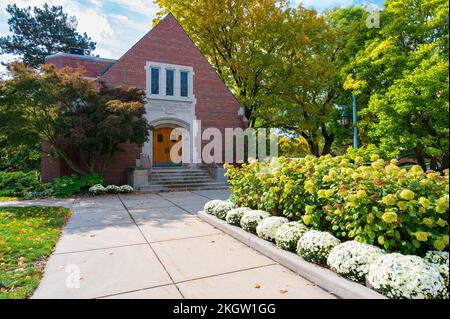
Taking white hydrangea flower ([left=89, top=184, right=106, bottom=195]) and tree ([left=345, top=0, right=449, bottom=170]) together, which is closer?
tree ([left=345, top=0, right=449, bottom=170])

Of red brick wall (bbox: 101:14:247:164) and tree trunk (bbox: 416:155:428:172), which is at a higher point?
red brick wall (bbox: 101:14:247:164)

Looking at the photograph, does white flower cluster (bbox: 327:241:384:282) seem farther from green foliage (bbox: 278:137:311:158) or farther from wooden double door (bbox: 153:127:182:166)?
green foliage (bbox: 278:137:311:158)

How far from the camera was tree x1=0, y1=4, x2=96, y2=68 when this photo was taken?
32.9 metres

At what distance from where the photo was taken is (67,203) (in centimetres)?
996

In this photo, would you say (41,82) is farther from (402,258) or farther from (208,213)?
(402,258)

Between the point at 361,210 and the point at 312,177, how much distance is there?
1336mm

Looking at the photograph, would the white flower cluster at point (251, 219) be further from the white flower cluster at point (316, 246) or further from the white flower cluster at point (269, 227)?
the white flower cluster at point (316, 246)

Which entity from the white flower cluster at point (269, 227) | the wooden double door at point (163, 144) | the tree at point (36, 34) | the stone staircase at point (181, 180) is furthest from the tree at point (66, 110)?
the tree at point (36, 34)

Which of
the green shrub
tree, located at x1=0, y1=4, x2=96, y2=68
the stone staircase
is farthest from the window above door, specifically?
tree, located at x1=0, y1=4, x2=96, y2=68

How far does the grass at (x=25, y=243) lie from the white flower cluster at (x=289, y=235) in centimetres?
355

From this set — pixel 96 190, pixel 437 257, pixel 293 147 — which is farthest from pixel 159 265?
pixel 293 147

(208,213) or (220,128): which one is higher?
(220,128)

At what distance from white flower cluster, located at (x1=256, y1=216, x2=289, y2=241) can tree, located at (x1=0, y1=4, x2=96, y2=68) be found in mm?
37102

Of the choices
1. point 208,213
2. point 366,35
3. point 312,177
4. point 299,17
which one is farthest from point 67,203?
point 366,35
